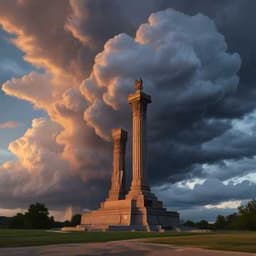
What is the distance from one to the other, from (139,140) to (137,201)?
55.0 feet

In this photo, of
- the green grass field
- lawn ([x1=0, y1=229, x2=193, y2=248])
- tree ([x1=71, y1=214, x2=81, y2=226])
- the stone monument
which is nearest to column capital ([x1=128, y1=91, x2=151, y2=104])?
the stone monument

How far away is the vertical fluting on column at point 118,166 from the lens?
104 meters

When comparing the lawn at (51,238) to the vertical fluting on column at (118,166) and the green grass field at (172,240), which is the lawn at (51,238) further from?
the vertical fluting on column at (118,166)

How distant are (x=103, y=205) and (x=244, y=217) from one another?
4003cm

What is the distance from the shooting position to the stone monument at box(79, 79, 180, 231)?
81250 millimetres

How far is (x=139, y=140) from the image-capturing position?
94.3 m

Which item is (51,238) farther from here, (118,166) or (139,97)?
(118,166)

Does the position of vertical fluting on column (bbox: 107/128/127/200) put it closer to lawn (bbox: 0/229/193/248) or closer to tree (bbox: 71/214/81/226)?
tree (bbox: 71/214/81/226)

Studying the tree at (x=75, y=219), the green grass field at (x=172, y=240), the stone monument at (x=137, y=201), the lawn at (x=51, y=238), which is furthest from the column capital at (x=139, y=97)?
the tree at (x=75, y=219)

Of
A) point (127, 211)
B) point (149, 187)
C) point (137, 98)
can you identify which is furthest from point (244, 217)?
point (137, 98)

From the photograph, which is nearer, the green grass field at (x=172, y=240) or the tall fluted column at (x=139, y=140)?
the green grass field at (x=172, y=240)

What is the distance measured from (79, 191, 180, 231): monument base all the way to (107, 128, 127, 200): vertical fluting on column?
949 centimetres

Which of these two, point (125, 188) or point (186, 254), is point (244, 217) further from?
point (186, 254)

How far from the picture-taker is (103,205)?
99.1 metres
